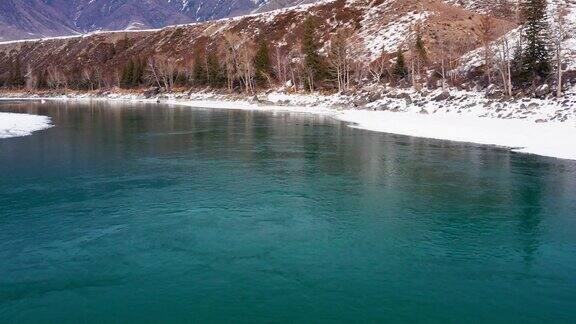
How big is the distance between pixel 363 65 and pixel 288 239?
79865mm

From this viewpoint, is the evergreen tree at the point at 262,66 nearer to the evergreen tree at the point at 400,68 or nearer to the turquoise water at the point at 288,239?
the evergreen tree at the point at 400,68

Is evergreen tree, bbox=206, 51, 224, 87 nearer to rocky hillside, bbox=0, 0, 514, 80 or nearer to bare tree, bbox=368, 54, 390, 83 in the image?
rocky hillside, bbox=0, 0, 514, 80

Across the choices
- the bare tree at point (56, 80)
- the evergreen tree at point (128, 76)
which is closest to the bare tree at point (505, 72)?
the evergreen tree at point (128, 76)

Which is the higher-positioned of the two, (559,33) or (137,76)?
(137,76)

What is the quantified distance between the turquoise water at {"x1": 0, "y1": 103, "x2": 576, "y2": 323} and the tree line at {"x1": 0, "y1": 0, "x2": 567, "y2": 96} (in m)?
31.0

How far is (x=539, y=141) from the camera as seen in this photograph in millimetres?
33125

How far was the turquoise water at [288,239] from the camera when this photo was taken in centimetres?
1100

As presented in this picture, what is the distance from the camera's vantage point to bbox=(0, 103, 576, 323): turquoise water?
11000 mm

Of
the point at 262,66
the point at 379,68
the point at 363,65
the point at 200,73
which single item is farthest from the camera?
the point at 200,73

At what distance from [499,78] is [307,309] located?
185 ft

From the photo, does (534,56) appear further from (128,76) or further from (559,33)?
(128,76)

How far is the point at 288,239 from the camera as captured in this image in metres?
15.1

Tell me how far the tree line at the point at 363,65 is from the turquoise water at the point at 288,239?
30951mm

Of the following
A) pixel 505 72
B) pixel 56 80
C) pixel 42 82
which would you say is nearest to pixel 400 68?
pixel 505 72
